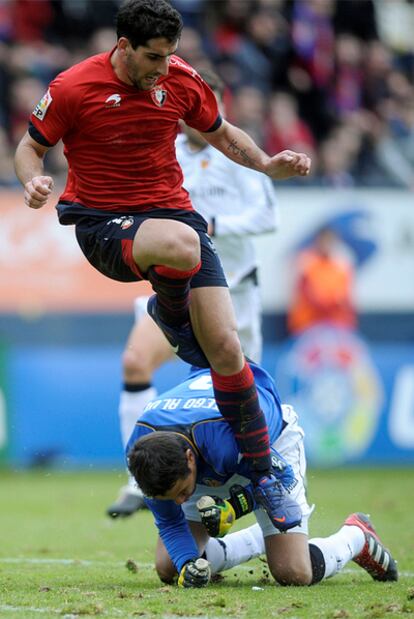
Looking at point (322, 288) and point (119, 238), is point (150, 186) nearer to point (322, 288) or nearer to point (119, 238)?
point (119, 238)

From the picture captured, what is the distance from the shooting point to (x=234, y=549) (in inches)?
259

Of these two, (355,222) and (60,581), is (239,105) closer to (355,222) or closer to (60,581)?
(355,222)

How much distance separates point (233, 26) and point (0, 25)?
3.26m

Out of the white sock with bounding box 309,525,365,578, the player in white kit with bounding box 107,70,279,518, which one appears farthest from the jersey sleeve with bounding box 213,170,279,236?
the white sock with bounding box 309,525,365,578

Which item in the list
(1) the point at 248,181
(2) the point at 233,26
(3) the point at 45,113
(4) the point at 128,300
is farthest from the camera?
(2) the point at 233,26

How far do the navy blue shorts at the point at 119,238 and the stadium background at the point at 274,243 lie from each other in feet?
24.4

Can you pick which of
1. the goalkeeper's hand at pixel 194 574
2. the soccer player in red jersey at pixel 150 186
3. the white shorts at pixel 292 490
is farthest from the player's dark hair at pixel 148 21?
the goalkeeper's hand at pixel 194 574

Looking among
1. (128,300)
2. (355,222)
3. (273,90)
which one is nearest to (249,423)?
(128,300)

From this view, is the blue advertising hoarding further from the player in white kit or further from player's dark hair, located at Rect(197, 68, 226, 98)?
player's dark hair, located at Rect(197, 68, 226, 98)

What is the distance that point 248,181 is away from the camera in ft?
29.3

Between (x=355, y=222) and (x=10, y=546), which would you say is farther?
(x=355, y=222)

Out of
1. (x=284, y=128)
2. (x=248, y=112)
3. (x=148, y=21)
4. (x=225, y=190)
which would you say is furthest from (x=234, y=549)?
(x=284, y=128)

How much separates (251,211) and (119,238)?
2.68m

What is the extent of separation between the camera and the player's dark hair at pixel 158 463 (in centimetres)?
566
